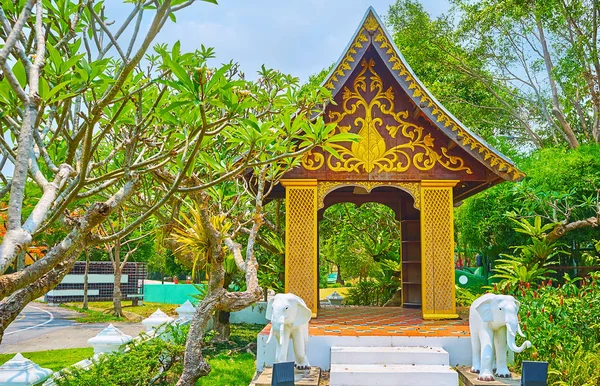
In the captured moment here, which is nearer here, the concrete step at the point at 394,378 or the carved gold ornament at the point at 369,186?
the concrete step at the point at 394,378

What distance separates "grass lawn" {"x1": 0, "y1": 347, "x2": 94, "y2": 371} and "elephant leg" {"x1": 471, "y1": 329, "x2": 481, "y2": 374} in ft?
22.6

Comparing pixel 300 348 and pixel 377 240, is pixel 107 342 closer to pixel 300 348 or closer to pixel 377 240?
pixel 300 348

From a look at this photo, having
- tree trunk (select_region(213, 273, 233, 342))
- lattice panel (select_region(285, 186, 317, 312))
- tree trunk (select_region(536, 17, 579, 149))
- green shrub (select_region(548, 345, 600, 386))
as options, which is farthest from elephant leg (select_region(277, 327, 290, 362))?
tree trunk (select_region(536, 17, 579, 149))

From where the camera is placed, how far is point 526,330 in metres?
6.30

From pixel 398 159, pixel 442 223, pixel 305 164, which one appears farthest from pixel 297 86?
pixel 442 223

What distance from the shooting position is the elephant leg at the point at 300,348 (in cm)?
565

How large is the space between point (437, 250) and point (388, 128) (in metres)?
2.04

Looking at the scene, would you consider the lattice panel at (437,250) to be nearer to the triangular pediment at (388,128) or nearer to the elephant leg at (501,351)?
the triangular pediment at (388,128)

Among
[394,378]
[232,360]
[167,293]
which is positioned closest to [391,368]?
[394,378]

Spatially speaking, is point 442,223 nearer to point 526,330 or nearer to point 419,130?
point 419,130

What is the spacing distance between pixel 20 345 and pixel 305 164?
947 cm

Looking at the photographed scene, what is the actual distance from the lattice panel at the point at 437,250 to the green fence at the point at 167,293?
1973 cm

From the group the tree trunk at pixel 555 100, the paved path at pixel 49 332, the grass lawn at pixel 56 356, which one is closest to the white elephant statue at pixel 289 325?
the grass lawn at pixel 56 356

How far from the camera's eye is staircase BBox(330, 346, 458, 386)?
552 cm
